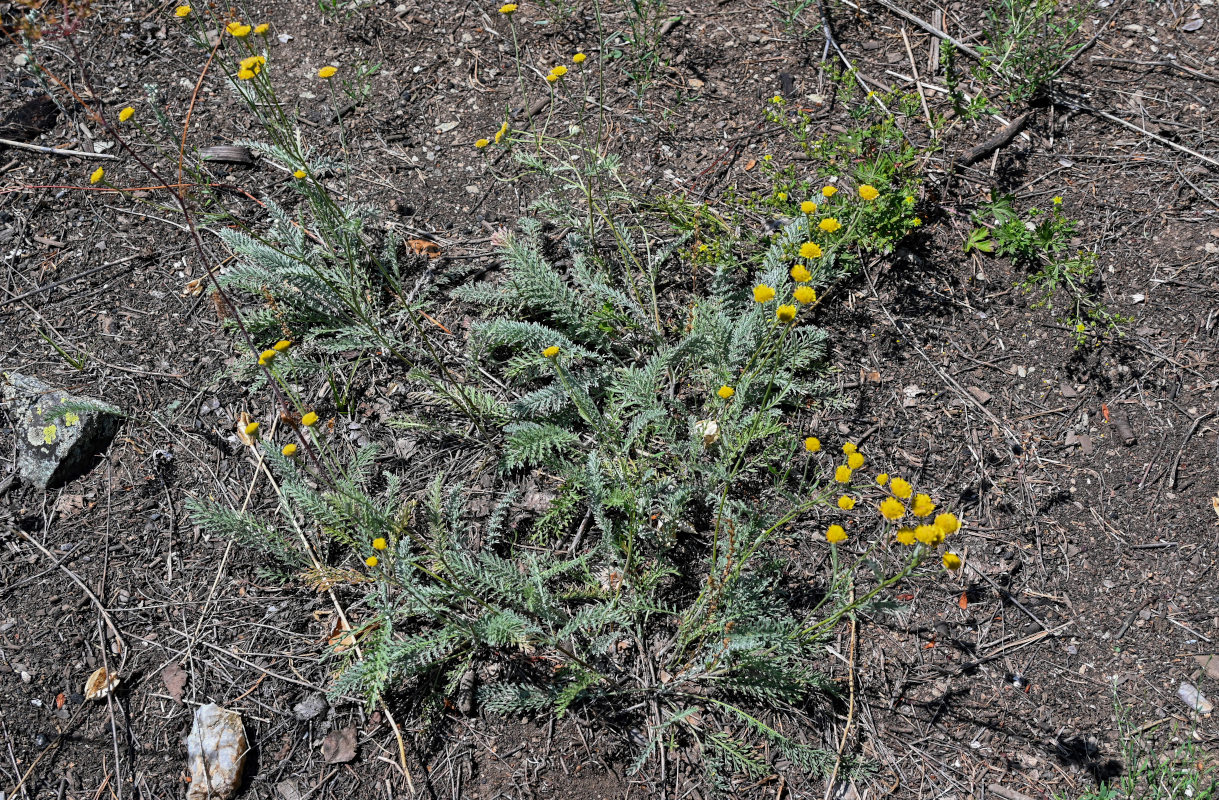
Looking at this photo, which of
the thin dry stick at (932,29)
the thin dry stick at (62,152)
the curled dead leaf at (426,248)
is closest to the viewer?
the curled dead leaf at (426,248)

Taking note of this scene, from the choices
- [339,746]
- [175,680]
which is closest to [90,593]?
[175,680]

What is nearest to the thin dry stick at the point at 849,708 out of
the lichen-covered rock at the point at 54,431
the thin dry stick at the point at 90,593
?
the thin dry stick at the point at 90,593

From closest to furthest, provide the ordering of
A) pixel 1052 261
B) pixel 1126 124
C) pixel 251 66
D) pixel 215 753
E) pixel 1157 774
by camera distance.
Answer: pixel 1157 774 < pixel 215 753 < pixel 251 66 < pixel 1052 261 < pixel 1126 124

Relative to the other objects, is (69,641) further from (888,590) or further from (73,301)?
(888,590)

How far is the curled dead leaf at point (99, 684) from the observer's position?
91.3 inches

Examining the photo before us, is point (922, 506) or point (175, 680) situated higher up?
point (922, 506)

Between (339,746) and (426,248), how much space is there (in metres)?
1.87

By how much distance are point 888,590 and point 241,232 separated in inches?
Result: 109

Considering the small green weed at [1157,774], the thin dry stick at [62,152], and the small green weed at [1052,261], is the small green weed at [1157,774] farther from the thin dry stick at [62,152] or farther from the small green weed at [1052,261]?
the thin dry stick at [62,152]

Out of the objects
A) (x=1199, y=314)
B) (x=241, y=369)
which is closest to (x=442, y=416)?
(x=241, y=369)

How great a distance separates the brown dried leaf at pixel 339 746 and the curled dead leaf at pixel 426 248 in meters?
1.80

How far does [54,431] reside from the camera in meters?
2.72

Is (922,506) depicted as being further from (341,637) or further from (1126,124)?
(1126,124)

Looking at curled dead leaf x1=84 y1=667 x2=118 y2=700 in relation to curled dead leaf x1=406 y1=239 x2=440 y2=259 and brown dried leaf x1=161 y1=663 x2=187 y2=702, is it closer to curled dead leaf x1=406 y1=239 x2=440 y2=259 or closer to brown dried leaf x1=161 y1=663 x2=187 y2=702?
brown dried leaf x1=161 y1=663 x2=187 y2=702
